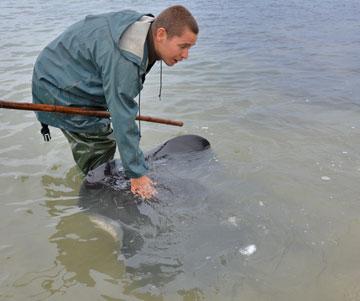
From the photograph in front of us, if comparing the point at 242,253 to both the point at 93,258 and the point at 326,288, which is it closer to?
the point at 326,288

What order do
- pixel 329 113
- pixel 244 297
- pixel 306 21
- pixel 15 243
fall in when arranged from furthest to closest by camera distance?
pixel 306 21
pixel 329 113
pixel 15 243
pixel 244 297

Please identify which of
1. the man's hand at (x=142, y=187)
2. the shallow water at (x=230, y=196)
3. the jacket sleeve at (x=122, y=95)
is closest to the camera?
the jacket sleeve at (x=122, y=95)

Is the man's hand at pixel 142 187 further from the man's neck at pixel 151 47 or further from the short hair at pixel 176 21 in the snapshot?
the short hair at pixel 176 21

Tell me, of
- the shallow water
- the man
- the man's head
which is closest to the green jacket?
the man

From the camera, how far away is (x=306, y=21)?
1155cm

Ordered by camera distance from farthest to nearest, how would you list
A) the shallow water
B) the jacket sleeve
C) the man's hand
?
1. the man's hand
2. the shallow water
3. the jacket sleeve

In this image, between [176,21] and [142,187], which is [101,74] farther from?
[142,187]

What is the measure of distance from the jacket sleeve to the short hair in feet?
1.13

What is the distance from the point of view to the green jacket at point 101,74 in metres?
2.79

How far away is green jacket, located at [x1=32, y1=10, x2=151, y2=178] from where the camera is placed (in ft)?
9.14

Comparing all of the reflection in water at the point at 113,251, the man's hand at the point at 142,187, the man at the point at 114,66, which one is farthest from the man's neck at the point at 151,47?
the reflection in water at the point at 113,251

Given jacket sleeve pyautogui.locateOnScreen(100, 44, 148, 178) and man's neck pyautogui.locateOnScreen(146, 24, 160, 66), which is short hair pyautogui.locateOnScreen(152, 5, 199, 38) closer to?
man's neck pyautogui.locateOnScreen(146, 24, 160, 66)

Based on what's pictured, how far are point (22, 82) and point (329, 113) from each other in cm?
475

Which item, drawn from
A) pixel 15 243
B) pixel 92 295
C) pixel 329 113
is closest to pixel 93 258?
pixel 92 295
